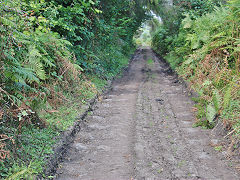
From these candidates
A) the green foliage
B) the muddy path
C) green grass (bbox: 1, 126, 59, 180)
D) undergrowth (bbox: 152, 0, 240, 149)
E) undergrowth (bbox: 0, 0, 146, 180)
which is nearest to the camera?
green grass (bbox: 1, 126, 59, 180)

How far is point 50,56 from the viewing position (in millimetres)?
5512

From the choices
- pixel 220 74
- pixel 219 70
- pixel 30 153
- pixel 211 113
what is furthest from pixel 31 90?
pixel 219 70

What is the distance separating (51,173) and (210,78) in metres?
4.70

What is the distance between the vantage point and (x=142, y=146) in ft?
13.1

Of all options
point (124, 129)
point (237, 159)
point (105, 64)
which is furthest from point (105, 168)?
point (105, 64)

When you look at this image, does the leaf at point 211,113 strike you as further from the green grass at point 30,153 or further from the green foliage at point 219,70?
the green grass at point 30,153

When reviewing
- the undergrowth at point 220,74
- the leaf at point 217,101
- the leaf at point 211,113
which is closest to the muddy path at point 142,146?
the leaf at point 211,113

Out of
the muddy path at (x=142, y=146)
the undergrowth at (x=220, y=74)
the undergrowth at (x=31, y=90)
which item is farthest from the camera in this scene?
the undergrowth at (x=220, y=74)

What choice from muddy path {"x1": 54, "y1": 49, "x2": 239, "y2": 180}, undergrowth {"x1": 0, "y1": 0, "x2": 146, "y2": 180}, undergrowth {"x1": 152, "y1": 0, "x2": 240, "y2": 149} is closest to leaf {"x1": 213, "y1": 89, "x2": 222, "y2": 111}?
undergrowth {"x1": 152, "y1": 0, "x2": 240, "y2": 149}

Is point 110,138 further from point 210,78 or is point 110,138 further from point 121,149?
point 210,78

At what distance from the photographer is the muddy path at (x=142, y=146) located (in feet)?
10.8

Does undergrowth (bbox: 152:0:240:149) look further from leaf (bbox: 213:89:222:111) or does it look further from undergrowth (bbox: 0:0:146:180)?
undergrowth (bbox: 0:0:146:180)

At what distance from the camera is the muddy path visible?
10.8ft

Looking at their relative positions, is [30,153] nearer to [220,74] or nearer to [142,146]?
[142,146]
